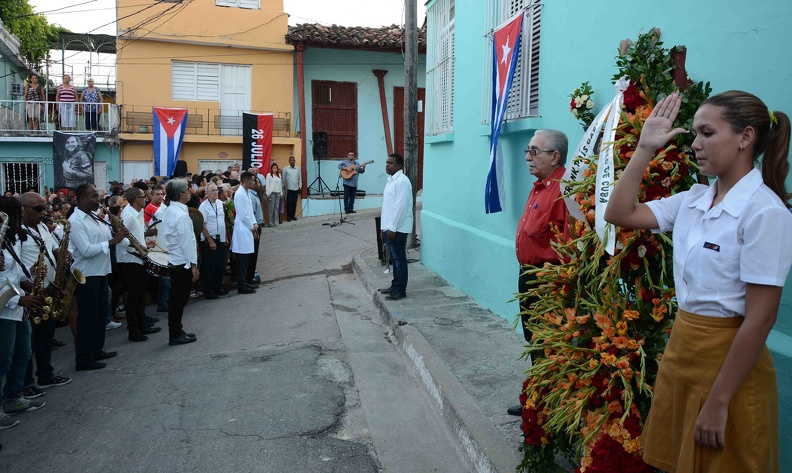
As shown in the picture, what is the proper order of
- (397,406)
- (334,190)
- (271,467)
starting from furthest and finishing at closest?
1. (334,190)
2. (397,406)
3. (271,467)

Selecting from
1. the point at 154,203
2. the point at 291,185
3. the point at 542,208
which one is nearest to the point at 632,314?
the point at 542,208

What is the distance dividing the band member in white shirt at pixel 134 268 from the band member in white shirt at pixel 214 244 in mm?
1683

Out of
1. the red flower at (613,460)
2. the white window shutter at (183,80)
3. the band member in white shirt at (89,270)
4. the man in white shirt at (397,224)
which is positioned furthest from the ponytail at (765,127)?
the white window shutter at (183,80)

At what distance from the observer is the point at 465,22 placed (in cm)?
887

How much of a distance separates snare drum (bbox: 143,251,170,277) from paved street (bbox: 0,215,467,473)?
0.84m

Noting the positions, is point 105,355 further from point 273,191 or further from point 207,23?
point 207,23

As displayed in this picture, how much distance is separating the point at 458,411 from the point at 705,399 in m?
2.63

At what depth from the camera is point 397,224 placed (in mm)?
8812

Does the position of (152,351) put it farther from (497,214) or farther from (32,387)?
(497,214)

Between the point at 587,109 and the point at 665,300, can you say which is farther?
the point at 587,109

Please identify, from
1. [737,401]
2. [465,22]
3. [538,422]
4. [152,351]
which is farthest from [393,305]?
[737,401]

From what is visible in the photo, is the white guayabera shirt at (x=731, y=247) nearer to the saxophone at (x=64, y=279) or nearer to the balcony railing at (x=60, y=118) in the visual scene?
the saxophone at (x=64, y=279)

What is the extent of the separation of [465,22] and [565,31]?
125 inches

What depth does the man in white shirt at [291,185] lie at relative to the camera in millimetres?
19969
